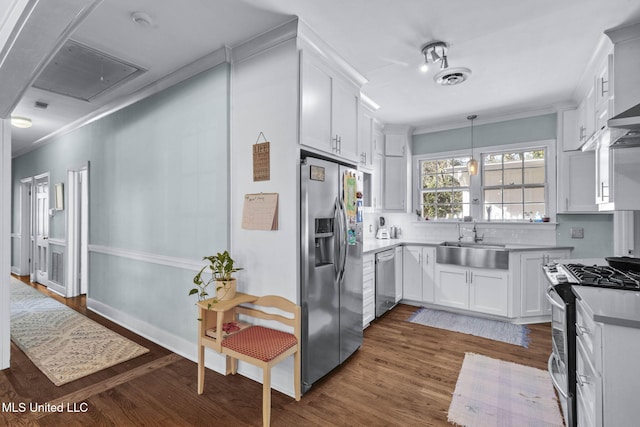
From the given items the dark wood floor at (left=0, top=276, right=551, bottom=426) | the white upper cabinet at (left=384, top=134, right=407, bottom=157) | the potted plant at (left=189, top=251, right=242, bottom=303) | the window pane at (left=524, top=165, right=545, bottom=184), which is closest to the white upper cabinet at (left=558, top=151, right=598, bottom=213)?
the window pane at (left=524, top=165, right=545, bottom=184)

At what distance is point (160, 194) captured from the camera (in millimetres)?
3164

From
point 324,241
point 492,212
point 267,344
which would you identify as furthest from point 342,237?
point 492,212

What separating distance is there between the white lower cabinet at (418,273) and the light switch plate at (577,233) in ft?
5.44

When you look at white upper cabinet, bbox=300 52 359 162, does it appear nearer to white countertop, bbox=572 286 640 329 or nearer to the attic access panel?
the attic access panel

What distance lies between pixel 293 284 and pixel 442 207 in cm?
329

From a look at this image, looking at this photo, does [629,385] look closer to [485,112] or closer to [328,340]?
[328,340]

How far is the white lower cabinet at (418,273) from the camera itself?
421 cm

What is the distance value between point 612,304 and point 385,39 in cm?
220

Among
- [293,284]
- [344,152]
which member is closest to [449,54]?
[344,152]

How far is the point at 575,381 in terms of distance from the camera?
5.92 feet

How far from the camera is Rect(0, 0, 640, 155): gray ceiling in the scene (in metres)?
2.07

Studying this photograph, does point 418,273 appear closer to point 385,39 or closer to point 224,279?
point 224,279

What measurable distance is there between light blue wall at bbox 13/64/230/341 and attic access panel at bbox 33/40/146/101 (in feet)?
1.07

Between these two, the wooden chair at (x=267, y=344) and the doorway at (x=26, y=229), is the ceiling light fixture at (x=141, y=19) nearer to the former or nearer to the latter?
the wooden chair at (x=267, y=344)
